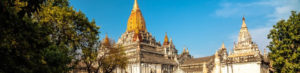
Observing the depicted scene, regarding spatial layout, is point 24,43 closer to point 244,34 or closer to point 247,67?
point 247,67

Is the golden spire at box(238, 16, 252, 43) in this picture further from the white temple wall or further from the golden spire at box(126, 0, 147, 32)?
the golden spire at box(126, 0, 147, 32)

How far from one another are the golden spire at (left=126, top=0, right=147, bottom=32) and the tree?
60.1 m

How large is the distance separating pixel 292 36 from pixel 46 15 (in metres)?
24.8

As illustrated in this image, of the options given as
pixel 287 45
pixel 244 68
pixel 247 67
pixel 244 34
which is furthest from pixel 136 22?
pixel 287 45

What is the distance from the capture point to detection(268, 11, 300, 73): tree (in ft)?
90.0

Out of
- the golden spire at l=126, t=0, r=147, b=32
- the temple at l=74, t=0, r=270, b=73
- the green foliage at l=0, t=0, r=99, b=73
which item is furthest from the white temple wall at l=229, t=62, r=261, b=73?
the golden spire at l=126, t=0, r=147, b=32

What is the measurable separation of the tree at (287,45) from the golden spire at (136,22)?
60070 mm

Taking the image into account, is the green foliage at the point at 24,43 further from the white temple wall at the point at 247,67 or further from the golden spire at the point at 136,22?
the golden spire at the point at 136,22

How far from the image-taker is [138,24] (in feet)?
292

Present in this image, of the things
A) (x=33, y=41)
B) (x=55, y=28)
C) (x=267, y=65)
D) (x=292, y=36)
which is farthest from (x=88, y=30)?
(x=267, y=65)

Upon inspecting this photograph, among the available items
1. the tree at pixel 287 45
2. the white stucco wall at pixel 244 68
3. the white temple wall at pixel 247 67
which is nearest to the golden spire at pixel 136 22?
the white stucco wall at pixel 244 68

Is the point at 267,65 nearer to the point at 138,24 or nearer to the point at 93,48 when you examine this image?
the point at 93,48

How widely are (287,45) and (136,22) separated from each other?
6402 centimetres

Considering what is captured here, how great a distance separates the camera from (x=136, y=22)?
89.1 metres
